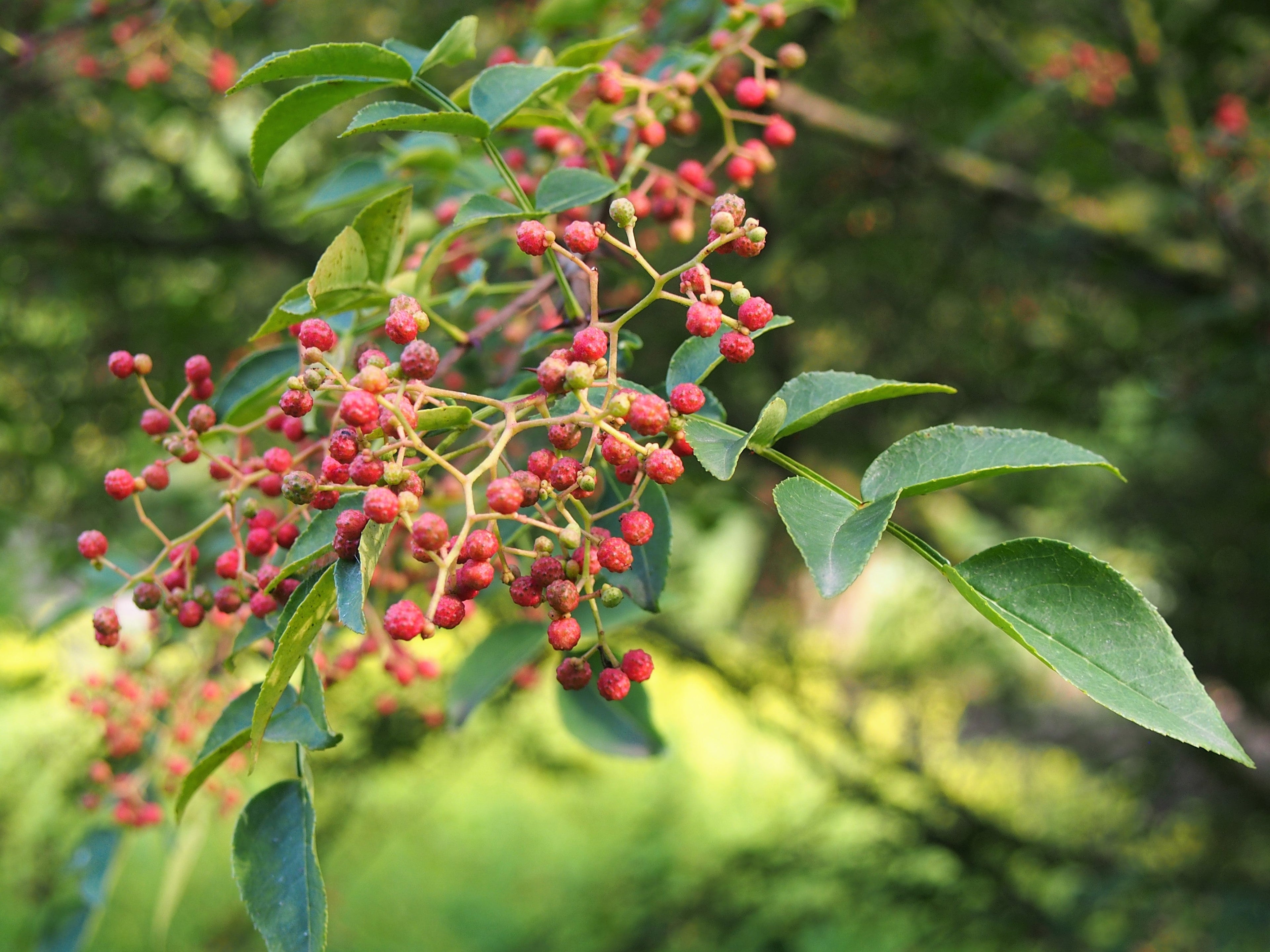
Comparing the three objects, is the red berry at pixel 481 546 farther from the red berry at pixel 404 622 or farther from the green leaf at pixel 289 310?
the green leaf at pixel 289 310

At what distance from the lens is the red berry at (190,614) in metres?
0.83

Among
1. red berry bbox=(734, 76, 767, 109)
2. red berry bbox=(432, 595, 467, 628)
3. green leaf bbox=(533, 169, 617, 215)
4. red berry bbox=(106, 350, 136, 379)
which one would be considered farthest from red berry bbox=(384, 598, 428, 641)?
red berry bbox=(734, 76, 767, 109)

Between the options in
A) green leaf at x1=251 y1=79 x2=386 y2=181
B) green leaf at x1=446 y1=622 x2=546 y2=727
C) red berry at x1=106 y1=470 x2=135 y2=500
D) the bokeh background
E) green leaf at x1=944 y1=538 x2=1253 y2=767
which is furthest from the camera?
the bokeh background

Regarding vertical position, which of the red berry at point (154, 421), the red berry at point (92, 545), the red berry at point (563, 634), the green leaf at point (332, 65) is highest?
the green leaf at point (332, 65)

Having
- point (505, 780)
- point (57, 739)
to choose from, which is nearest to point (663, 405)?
point (57, 739)

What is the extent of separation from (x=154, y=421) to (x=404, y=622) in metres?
0.40

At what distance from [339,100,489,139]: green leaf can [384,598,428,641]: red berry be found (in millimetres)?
309

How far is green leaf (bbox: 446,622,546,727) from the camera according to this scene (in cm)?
110

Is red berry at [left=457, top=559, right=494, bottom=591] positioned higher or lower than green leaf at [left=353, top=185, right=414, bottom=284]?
lower

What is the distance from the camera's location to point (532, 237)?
69cm

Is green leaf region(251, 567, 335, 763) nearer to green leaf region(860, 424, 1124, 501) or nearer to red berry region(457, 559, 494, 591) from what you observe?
red berry region(457, 559, 494, 591)

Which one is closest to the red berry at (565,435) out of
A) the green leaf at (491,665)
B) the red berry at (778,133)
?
the green leaf at (491,665)

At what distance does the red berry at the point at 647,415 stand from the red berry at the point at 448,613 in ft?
0.52

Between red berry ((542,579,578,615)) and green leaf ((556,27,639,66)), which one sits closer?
red berry ((542,579,578,615))
